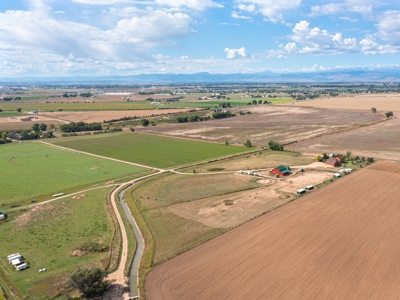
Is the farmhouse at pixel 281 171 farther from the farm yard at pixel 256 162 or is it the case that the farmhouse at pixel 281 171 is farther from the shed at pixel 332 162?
the shed at pixel 332 162

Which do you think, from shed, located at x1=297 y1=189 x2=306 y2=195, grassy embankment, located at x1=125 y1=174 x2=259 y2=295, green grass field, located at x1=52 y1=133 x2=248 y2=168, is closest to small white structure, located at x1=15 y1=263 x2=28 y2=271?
grassy embankment, located at x1=125 y1=174 x2=259 y2=295

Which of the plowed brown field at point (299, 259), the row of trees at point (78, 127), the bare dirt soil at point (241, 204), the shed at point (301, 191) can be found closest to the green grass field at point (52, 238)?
the plowed brown field at point (299, 259)

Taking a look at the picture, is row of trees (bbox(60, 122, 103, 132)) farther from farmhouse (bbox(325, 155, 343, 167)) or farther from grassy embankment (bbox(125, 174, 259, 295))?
farmhouse (bbox(325, 155, 343, 167))

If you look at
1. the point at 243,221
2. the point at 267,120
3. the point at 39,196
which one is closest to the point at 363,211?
the point at 243,221

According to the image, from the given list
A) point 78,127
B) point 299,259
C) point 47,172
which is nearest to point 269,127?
point 78,127

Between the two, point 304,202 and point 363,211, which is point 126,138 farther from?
point 363,211
